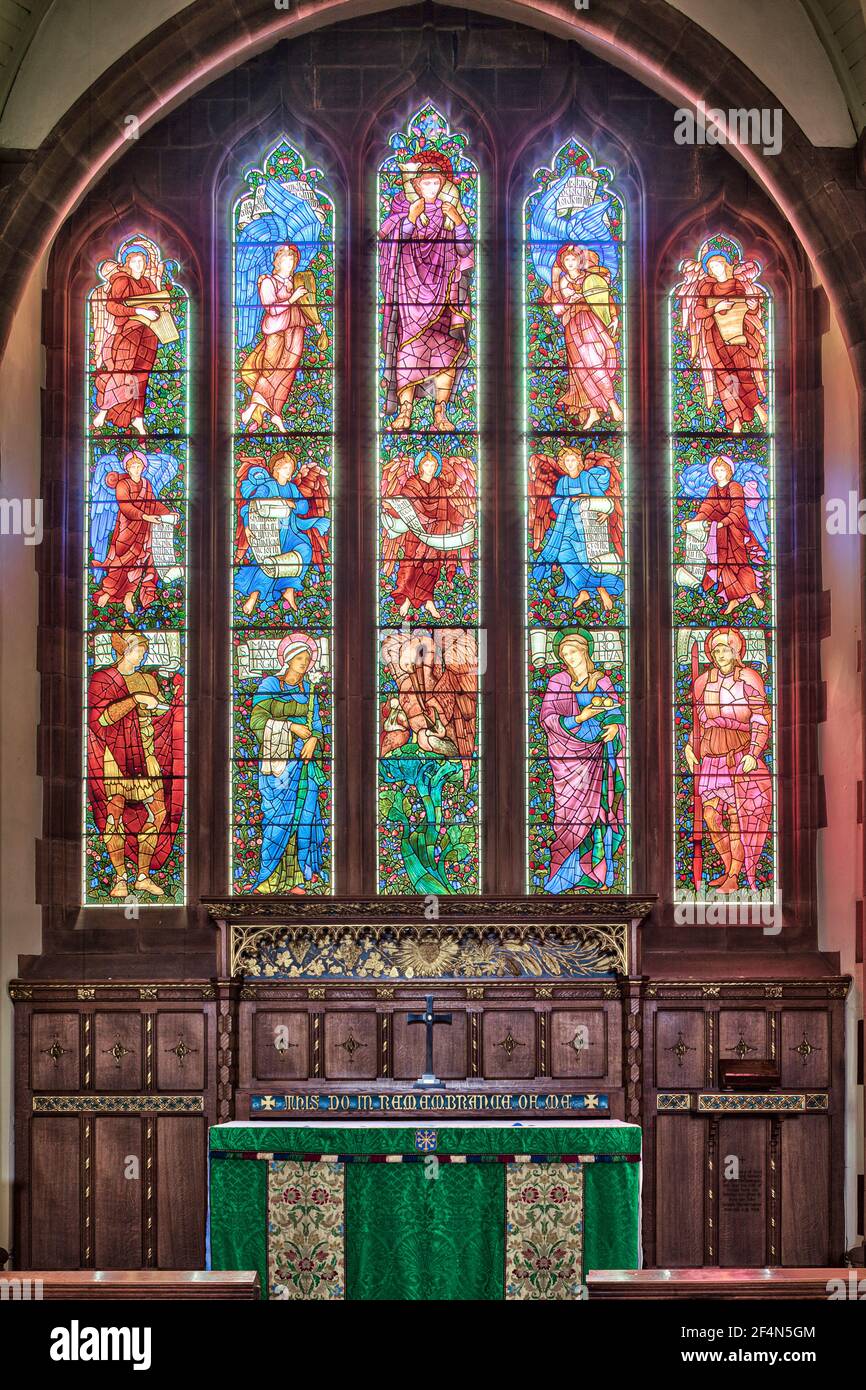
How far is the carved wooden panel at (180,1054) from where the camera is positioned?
9.01m

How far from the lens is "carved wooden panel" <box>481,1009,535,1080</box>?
899 centimetres

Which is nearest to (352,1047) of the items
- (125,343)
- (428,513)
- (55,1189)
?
(55,1189)

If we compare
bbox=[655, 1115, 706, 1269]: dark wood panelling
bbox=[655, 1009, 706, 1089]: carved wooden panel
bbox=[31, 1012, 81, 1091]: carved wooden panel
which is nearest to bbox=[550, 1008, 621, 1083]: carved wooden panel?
bbox=[655, 1009, 706, 1089]: carved wooden panel

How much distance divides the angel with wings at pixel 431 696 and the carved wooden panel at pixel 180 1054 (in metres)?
1.96

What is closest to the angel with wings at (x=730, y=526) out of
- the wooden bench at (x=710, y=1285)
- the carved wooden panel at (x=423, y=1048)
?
the carved wooden panel at (x=423, y=1048)

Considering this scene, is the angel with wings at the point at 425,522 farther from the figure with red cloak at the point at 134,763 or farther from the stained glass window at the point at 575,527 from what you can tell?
the figure with red cloak at the point at 134,763

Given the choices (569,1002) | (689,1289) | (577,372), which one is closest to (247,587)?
(577,372)

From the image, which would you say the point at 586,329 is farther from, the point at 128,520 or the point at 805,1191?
the point at 805,1191

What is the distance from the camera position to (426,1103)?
8.73m

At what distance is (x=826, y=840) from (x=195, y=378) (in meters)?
4.72

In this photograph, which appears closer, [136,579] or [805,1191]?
[805,1191]

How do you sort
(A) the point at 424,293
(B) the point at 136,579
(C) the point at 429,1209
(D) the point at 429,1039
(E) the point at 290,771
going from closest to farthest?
(C) the point at 429,1209 → (D) the point at 429,1039 → (E) the point at 290,771 → (B) the point at 136,579 → (A) the point at 424,293

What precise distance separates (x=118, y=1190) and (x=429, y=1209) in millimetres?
2131

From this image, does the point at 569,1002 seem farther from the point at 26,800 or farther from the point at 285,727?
the point at 26,800
